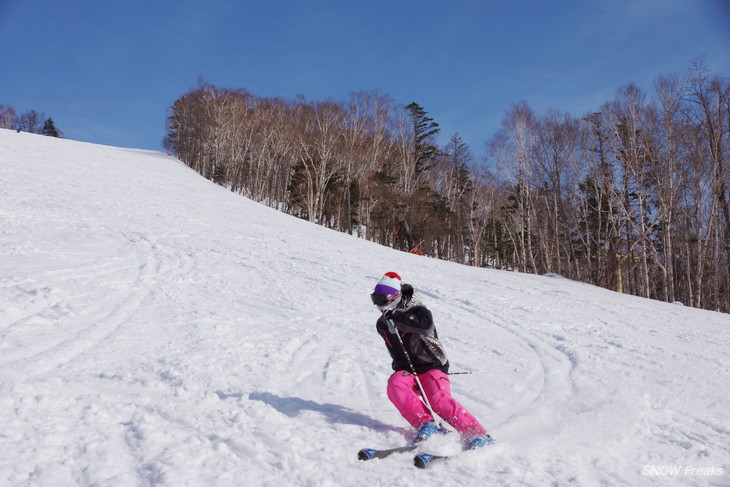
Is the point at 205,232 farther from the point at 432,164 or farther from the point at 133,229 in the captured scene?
the point at 432,164

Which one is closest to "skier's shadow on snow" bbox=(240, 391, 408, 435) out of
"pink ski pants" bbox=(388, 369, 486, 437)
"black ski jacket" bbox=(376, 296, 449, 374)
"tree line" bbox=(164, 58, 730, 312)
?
"pink ski pants" bbox=(388, 369, 486, 437)

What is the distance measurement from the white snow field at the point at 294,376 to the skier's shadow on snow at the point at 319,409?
0.02 m

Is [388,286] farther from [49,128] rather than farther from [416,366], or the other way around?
[49,128]

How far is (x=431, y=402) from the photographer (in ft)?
10.3

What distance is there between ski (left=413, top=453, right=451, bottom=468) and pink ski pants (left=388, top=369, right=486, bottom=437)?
34 cm

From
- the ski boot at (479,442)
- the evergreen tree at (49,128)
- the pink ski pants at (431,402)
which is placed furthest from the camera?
the evergreen tree at (49,128)

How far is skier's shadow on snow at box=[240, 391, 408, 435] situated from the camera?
11.3 ft

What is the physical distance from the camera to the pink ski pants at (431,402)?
304cm

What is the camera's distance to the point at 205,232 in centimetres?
1295

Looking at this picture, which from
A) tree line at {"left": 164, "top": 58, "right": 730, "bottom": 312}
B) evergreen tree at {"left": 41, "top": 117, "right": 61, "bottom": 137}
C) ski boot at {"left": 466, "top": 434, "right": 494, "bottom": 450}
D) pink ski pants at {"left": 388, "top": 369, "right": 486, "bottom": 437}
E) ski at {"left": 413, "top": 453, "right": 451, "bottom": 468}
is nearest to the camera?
ski at {"left": 413, "top": 453, "right": 451, "bottom": 468}

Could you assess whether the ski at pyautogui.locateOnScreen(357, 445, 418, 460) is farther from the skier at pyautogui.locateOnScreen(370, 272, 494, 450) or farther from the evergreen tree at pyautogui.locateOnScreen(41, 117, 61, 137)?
the evergreen tree at pyautogui.locateOnScreen(41, 117, 61, 137)

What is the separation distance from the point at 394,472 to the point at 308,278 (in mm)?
7029

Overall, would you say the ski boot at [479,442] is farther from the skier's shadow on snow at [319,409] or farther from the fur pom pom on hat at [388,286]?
the fur pom pom on hat at [388,286]

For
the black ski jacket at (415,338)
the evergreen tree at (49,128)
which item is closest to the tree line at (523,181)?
the black ski jacket at (415,338)
